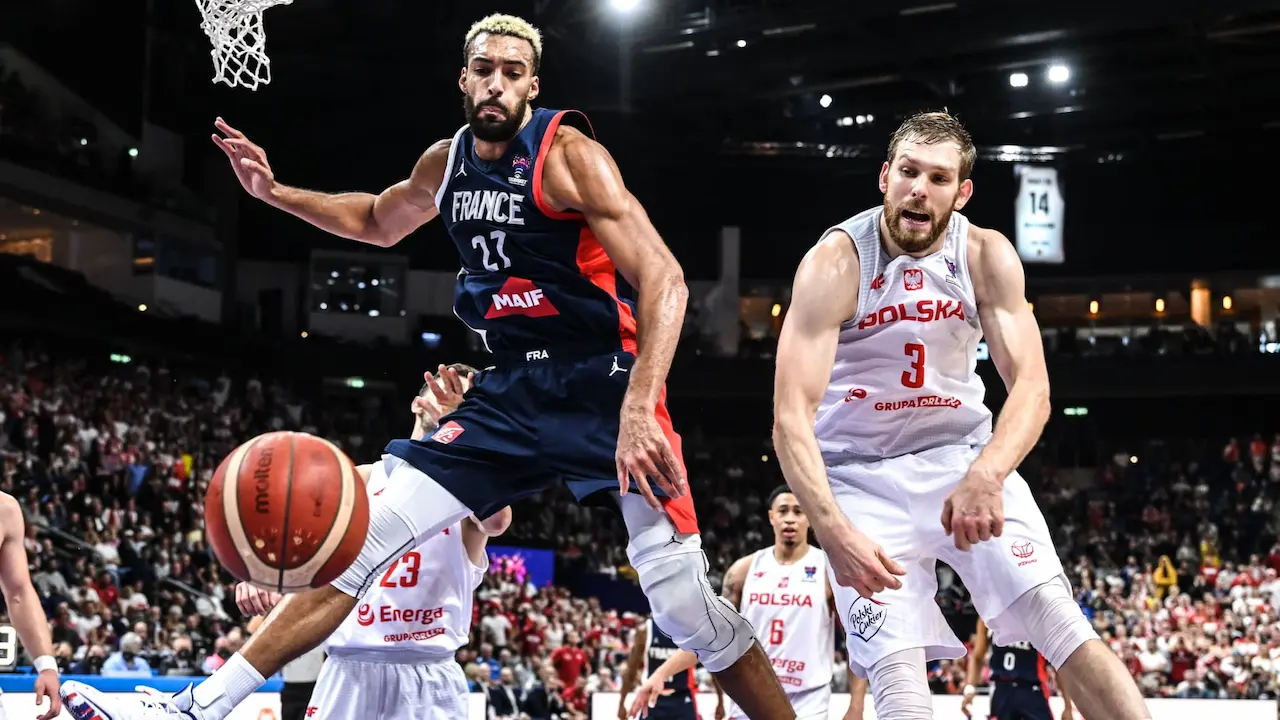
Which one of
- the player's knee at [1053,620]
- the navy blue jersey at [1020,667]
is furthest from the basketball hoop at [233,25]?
the navy blue jersey at [1020,667]

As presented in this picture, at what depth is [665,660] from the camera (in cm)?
1055

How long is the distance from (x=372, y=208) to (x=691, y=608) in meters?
2.03

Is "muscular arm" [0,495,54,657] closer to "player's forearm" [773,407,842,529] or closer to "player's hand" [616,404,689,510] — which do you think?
"player's hand" [616,404,689,510]

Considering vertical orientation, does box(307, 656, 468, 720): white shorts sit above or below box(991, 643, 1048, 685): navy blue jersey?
above

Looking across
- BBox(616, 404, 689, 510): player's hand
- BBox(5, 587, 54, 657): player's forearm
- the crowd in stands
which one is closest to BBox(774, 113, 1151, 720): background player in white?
BBox(616, 404, 689, 510): player's hand

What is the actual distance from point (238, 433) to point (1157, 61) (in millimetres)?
17126

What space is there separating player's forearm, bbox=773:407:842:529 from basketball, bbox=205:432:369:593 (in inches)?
53.0

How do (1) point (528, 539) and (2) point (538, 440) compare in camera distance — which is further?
(1) point (528, 539)

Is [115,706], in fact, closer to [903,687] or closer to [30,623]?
[30,623]

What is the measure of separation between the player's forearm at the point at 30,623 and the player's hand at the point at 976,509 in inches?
144

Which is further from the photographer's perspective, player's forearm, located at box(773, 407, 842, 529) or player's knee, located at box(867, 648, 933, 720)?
player's knee, located at box(867, 648, 933, 720)

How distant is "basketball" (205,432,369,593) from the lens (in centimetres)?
401

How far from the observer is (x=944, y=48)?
816 inches

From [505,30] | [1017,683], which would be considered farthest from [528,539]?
[505,30]
